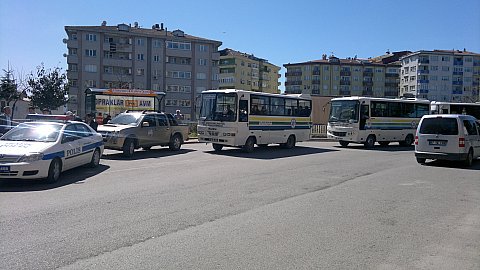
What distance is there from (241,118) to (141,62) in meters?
61.7

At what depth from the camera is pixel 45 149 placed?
10570mm

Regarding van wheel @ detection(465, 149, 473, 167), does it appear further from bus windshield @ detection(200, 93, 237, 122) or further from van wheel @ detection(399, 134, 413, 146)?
van wheel @ detection(399, 134, 413, 146)

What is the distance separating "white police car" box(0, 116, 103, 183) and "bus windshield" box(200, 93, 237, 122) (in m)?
6.75

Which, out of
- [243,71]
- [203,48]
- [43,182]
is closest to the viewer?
[43,182]

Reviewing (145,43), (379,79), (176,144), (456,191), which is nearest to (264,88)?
(379,79)

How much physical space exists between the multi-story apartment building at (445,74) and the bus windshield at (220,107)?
105 m

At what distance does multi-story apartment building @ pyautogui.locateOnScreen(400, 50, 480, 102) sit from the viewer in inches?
4444

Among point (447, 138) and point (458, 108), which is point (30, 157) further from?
point (458, 108)

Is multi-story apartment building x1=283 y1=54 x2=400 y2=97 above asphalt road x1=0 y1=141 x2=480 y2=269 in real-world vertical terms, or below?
above

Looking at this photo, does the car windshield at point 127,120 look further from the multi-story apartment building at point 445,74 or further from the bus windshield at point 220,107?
the multi-story apartment building at point 445,74

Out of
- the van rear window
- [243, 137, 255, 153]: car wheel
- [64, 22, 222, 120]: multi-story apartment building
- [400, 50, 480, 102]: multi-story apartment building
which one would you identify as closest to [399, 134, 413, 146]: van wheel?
the van rear window

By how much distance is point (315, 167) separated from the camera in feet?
49.3

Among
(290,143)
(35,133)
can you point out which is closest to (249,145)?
(290,143)

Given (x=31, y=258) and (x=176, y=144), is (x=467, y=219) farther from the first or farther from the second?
(x=176, y=144)
